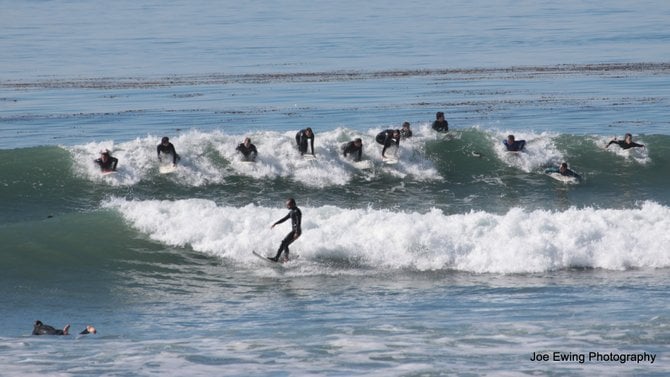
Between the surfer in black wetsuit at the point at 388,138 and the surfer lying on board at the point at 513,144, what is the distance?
3.68 m

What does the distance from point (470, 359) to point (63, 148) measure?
2229cm

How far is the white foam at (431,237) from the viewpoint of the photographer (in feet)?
84.9

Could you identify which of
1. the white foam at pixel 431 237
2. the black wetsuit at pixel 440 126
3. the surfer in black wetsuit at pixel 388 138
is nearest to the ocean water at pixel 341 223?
Result: the white foam at pixel 431 237

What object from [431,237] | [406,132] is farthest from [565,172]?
[431,237]

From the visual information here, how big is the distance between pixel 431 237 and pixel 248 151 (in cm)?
1015

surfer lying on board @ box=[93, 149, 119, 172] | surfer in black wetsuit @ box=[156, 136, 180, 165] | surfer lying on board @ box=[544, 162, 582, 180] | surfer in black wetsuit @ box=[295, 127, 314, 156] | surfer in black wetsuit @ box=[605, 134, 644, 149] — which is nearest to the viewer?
surfer lying on board @ box=[93, 149, 119, 172]

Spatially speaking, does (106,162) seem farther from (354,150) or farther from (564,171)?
(564,171)

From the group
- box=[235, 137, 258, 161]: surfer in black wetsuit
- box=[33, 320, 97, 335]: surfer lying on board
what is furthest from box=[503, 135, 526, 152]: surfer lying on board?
box=[33, 320, 97, 335]: surfer lying on board

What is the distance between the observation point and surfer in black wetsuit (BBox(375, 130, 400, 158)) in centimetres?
3538

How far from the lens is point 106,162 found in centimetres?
3397

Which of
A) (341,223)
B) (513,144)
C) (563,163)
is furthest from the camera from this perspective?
(513,144)

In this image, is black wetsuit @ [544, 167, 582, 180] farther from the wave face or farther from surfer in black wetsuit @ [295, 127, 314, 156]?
surfer in black wetsuit @ [295, 127, 314, 156]

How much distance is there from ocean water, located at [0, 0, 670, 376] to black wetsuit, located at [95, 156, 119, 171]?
43cm

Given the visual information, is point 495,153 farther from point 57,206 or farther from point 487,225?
point 57,206
